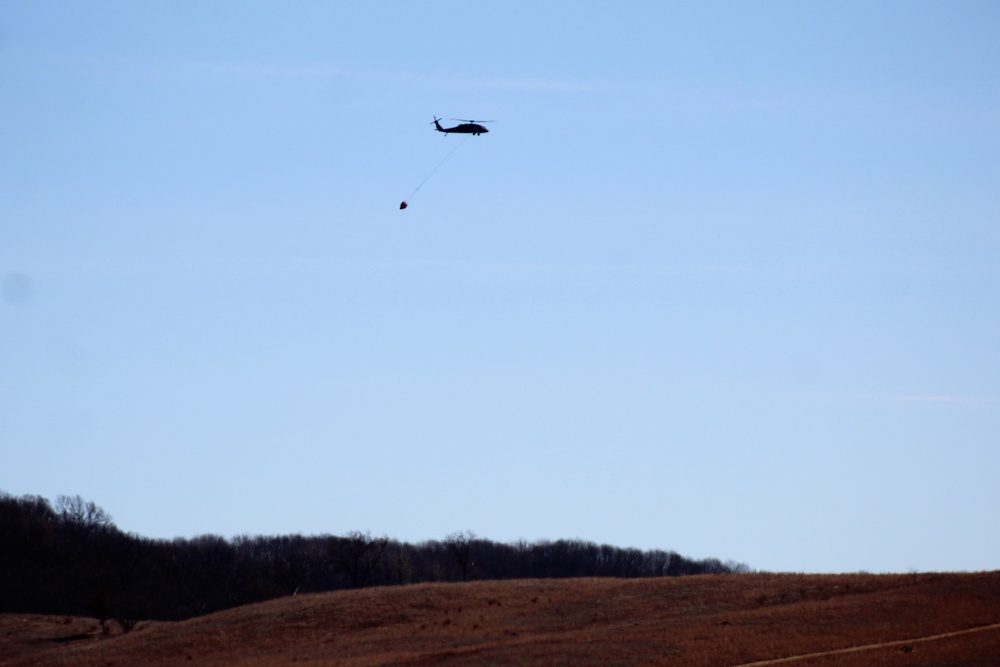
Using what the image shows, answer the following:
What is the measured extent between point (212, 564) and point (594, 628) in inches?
4381

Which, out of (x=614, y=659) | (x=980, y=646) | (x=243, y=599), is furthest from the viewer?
(x=243, y=599)

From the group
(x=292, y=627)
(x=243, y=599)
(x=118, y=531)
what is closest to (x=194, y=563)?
(x=118, y=531)

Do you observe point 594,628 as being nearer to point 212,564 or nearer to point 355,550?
point 355,550

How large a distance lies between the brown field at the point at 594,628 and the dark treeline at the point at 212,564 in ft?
133

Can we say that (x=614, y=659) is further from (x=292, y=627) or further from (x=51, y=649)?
(x=51, y=649)

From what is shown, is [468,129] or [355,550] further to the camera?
[355,550]

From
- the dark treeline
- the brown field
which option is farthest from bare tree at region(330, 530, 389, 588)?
the brown field

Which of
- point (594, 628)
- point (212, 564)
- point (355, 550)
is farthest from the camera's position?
point (212, 564)

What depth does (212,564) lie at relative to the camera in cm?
15762

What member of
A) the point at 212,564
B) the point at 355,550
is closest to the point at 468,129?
the point at 355,550

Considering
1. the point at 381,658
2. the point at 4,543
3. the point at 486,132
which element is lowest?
the point at 381,658

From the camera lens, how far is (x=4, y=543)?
145500mm

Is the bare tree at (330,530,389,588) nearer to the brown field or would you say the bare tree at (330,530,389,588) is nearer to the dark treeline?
the dark treeline

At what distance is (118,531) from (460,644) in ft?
396
